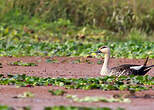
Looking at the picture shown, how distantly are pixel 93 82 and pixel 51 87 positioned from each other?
769mm

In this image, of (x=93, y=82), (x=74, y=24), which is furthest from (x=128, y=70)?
(x=74, y=24)

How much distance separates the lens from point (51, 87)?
30.7 feet

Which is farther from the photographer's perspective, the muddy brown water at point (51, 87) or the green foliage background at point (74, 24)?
the green foliage background at point (74, 24)

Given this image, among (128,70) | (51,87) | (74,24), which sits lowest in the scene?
(51,87)

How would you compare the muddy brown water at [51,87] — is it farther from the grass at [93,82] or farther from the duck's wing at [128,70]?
the duck's wing at [128,70]

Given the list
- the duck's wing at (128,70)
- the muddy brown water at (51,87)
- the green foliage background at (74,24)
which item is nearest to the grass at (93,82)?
the muddy brown water at (51,87)

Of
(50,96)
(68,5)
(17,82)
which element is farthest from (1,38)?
(50,96)

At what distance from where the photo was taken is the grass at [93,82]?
9060 mm

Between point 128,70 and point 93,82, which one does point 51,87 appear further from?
point 128,70

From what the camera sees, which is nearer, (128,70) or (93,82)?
(93,82)

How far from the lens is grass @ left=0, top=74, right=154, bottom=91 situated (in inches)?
357

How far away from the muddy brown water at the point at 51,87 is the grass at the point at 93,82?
0.25m

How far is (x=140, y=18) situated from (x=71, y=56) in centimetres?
626

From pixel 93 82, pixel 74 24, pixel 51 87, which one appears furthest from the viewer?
pixel 74 24
